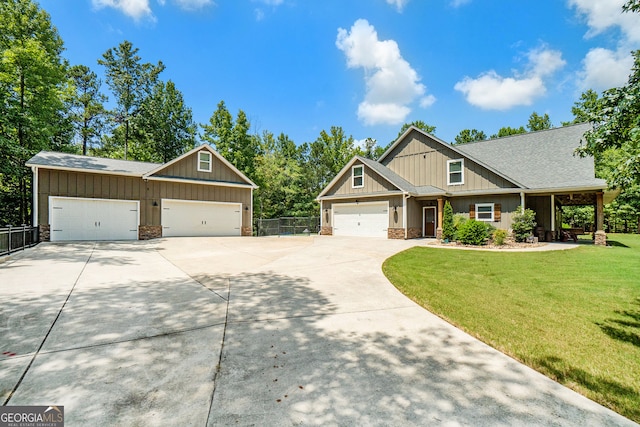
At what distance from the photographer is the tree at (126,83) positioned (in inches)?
1081

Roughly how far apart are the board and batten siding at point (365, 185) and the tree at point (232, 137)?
12118 millimetres

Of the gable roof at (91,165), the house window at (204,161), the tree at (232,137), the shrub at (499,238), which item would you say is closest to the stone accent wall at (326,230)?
the house window at (204,161)

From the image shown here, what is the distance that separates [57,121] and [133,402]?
28897 millimetres

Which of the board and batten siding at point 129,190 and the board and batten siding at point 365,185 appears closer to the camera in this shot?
the board and batten siding at point 129,190

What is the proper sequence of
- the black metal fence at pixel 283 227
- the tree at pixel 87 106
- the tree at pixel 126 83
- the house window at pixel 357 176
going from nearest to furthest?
1. the house window at pixel 357 176
2. the black metal fence at pixel 283 227
3. the tree at pixel 87 106
4. the tree at pixel 126 83

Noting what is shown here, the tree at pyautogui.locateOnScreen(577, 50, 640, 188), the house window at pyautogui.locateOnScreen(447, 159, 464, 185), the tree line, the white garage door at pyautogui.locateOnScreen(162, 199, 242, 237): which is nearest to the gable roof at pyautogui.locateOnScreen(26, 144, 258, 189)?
the tree line

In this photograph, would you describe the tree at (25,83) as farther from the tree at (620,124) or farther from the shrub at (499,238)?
the shrub at (499,238)

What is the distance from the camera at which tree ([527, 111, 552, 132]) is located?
36406mm

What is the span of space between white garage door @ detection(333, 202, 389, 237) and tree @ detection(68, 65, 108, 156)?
2521 centimetres

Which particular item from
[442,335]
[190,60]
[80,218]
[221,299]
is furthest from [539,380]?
[190,60]

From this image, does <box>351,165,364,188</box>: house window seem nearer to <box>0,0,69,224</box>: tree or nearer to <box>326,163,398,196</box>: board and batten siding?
<box>326,163,398,196</box>: board and batten siding

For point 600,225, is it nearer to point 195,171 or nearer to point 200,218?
point 200,218

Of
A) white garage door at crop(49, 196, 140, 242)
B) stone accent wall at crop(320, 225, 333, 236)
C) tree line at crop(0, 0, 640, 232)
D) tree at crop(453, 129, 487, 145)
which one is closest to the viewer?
white garage door at crop(49, 196, 140, 242)

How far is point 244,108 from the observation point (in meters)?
28.1
